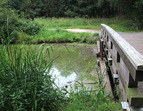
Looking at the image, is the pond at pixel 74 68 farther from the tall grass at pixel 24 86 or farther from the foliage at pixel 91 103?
the tall grass at pixel 24 86

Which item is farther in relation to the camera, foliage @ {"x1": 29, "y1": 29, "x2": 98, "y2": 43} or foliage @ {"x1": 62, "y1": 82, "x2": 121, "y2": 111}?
foliage @ {"x1": 29, "y1": 29, "x2": 98, "y2": 43}

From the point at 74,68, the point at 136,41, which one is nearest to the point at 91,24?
the point at 74,68

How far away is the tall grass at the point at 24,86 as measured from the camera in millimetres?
2514

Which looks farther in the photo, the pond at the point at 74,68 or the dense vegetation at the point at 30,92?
the pond at the point at 74,68

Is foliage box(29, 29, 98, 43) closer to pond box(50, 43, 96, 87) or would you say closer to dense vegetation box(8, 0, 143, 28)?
pond box(50, 43, 96, 87)

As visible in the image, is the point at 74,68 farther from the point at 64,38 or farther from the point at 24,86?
the point at 64,38

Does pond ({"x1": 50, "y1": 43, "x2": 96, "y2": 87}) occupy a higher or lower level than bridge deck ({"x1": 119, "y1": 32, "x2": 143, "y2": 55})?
lower

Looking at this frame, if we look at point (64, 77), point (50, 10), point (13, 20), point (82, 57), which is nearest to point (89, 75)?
point (64, 77)

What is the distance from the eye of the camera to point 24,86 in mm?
2598

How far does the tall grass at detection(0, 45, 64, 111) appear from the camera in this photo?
251 centimetres

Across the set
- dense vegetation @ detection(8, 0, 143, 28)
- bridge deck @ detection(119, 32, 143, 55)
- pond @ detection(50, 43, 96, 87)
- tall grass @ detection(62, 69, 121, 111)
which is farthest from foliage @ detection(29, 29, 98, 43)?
dense vegetation @ detection(8, 0, 143, 28)

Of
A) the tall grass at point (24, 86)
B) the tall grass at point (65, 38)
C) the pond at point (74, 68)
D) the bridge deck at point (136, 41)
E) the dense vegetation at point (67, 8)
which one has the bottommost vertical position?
the pond at point (74, 68)

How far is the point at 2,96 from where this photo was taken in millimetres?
2480

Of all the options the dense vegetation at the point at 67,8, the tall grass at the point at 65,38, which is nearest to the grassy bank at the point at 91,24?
the tall grass at the point at 65,38
